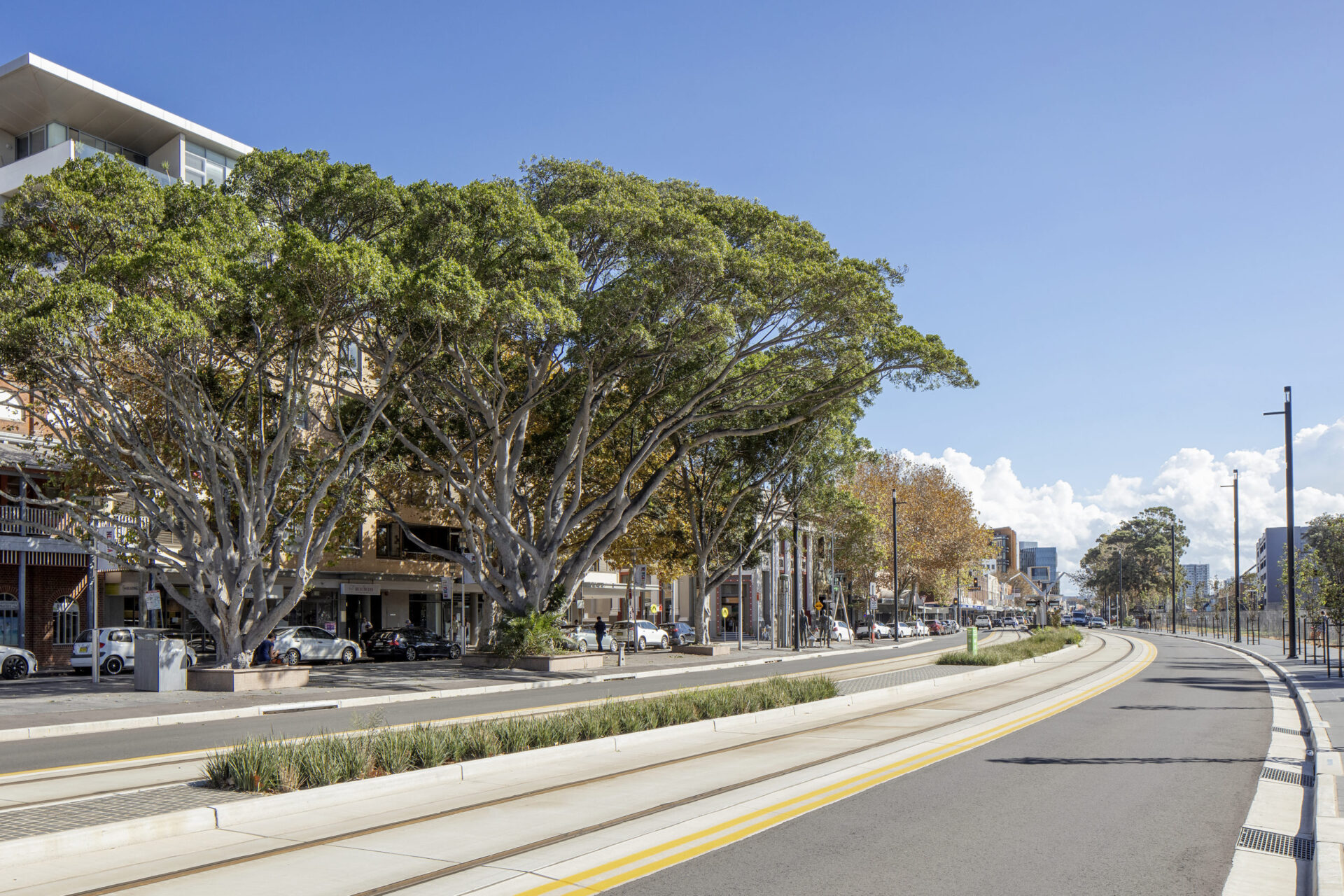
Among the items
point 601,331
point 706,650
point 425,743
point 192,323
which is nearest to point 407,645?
point 706,650

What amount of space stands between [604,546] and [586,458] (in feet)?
24.0

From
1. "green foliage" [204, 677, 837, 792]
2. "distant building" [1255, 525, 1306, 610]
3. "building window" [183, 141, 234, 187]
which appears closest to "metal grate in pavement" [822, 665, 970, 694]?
"green foliage" [204, 677, 837, 792]

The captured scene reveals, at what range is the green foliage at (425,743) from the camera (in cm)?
973

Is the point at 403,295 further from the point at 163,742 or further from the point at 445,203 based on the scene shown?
the point at 163,742

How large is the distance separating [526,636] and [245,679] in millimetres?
8635

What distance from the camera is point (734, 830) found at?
28.0 ft

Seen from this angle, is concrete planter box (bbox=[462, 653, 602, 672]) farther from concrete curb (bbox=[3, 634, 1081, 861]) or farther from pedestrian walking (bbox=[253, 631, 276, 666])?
concrete curb (bbox=[3, 634, 1081, 861])

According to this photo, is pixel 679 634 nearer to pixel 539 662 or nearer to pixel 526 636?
pixel 526 636

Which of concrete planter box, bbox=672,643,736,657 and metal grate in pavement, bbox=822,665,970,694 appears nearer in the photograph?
metal grate in pavement, bbox=822,665,970,694

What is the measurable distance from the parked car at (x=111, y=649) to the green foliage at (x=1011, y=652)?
22885 millimetres

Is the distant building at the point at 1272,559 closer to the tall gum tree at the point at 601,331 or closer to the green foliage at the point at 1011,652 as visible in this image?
the green foliage at the point at 1011,652

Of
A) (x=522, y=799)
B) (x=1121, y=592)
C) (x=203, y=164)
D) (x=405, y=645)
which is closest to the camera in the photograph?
(x=522, y=799)

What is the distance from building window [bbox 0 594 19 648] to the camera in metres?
35.2

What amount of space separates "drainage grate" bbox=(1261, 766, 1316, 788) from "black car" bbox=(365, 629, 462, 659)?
34.4m
